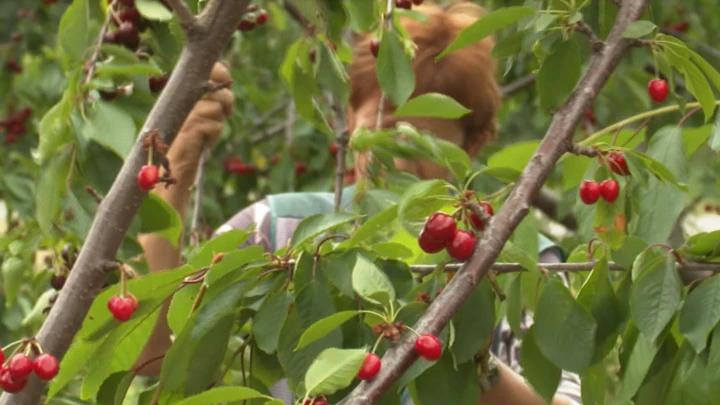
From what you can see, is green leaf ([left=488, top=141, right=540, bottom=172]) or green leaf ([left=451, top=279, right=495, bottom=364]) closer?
green leaf ([left=451, top=279, right=495, bottom=364])

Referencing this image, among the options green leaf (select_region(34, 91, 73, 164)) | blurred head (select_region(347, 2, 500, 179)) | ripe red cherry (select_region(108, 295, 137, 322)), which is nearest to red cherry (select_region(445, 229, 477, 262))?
ripe red cherry (select_region(108, 295, 137, 322))

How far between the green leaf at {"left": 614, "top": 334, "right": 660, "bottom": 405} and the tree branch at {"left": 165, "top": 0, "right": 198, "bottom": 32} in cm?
56

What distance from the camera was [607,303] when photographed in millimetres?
1073

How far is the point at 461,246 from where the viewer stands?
0.98 metres

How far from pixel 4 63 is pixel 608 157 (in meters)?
3.89

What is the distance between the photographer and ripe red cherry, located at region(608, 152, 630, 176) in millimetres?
1093

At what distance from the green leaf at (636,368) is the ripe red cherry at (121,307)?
1.68 feet

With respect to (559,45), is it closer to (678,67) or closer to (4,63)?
(678,67)

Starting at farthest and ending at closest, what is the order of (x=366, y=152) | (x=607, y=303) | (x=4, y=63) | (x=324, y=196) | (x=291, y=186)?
(x=4, y=63) → (x=291, y=186) → (x=324, y=196) → (x=366, y=152) → (x=607, y=303)

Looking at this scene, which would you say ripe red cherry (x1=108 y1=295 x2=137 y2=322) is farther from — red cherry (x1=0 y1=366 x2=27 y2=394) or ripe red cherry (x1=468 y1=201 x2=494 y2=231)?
ripe red cherry (x1=468 y1=201 x2=494 y2=231)

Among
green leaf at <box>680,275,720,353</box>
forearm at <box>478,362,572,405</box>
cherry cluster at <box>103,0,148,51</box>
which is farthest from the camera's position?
cherry cluster at <box>103,0,148,51</box>

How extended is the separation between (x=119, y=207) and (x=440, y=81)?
3.48 feet

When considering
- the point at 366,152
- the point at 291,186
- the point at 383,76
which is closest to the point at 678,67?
the point at 383,76

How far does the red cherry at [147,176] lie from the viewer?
1029 mm
